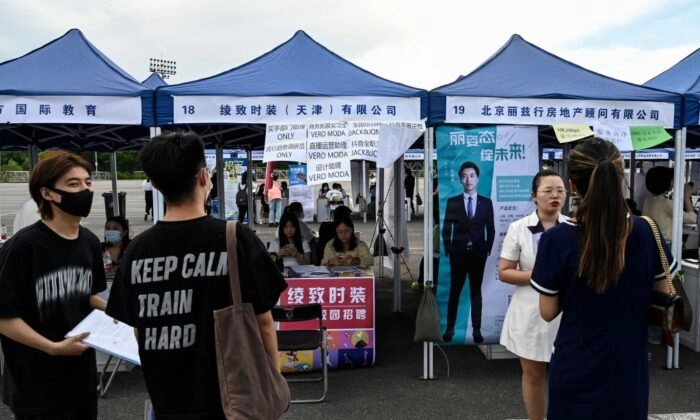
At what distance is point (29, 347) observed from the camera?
208 centimetres

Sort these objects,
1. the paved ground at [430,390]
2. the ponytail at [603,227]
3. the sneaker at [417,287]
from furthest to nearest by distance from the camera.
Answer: the sneaker at [417,287], the paved ground at [430,390], the ponytail at [603,227]

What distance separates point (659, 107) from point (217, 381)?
462cm

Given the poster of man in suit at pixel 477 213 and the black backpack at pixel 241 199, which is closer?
the poster of man in suit at pixel 477 213

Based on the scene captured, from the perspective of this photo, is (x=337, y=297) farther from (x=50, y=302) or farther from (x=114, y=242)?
(x=50, y=302)

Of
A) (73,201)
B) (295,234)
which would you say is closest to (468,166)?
(295,234)

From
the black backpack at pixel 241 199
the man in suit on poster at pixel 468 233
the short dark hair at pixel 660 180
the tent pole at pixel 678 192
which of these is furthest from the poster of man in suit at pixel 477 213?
the black backpack at pixel 241 199

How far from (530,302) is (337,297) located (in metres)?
2.06

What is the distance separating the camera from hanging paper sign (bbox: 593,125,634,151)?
15.2 ft

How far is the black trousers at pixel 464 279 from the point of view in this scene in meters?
4.72

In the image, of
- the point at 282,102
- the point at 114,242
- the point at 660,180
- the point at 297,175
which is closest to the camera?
the point at 282,102

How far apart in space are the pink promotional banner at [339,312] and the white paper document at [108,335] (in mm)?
2754

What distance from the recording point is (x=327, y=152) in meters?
4.39

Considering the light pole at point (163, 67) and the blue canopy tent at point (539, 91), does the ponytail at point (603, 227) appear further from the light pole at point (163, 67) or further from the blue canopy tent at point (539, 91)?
the light pole at point (163, 67)

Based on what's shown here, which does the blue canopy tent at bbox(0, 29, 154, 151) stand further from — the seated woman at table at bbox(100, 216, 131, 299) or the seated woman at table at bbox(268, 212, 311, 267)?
the seated woman at table at bbox(268, 212, 311, 267)
